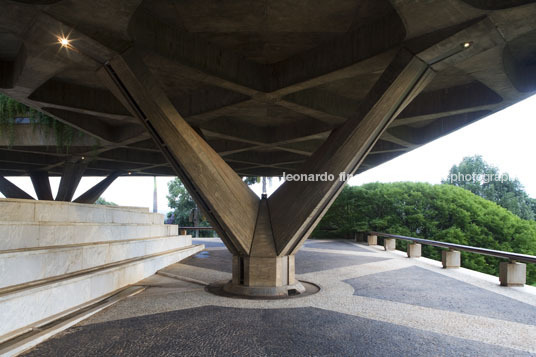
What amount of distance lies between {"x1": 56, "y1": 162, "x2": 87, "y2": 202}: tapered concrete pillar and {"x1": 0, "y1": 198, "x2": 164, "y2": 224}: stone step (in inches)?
595

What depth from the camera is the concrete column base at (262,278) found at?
25.8ft

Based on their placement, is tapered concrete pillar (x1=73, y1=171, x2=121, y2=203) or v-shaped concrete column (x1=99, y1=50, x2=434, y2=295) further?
tapered concrete pillar (x1=73, y1=171, x2=121, y2=203)

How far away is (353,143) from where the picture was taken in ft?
25.8

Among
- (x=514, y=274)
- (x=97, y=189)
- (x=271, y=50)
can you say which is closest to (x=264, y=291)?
(x=271, y=50)

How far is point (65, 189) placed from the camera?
23734 millimetres

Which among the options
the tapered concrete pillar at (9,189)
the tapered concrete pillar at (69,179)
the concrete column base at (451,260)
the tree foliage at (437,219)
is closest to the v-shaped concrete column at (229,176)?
the concrete column base at (451,260)

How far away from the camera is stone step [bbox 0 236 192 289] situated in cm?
540

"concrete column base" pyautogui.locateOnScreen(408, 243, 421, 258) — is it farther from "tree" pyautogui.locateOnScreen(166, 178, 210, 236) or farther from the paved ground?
"tree" pyautogui.locateOnScreen(166, 178, 210, 236)

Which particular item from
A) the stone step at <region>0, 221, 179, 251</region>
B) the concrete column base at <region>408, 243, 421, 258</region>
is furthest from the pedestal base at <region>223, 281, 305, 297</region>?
the concrete column base at <region>408, 243, 421, 258</region>

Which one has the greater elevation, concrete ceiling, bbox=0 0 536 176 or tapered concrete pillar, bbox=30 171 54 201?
concrete ceiling, bbox=0 0 536 176

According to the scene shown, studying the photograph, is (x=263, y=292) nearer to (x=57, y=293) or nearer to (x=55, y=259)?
(x=57, y=293)

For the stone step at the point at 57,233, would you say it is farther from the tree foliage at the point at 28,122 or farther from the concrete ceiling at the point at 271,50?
the tree foliage at the point at 28,122

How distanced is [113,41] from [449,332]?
317 inches

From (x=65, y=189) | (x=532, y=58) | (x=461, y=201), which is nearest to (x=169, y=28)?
(x=532, y=58)
